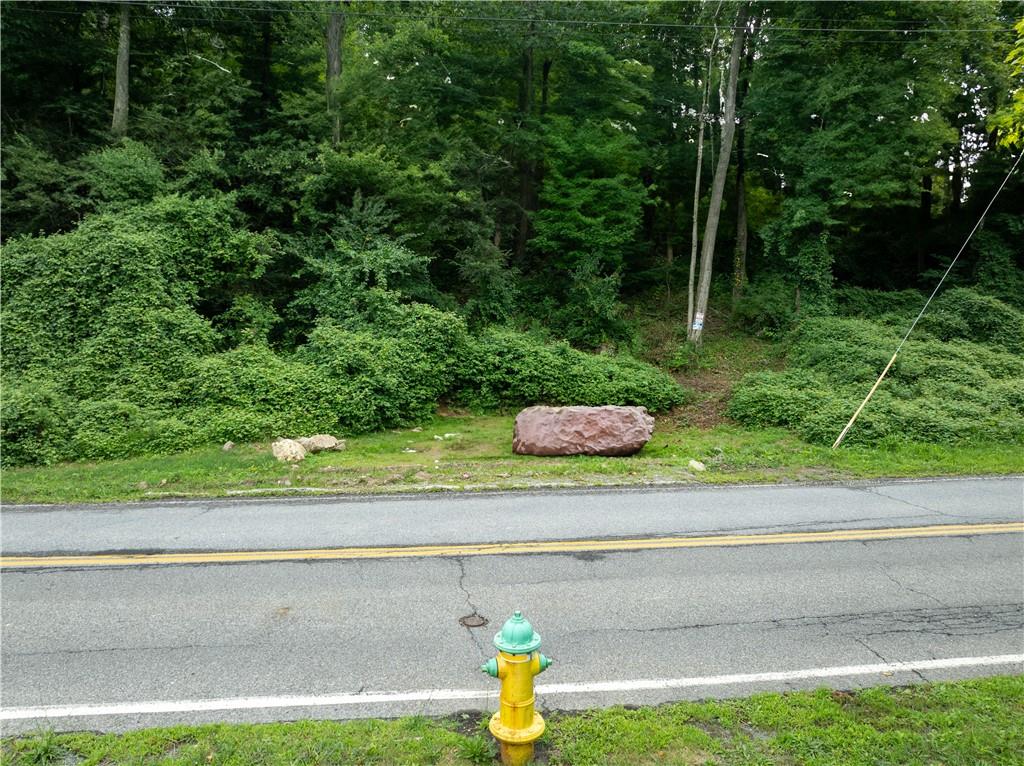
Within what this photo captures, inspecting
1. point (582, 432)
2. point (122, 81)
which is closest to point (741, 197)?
point (582, 432)

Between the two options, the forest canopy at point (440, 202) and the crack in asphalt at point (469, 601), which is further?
the forest canopy at point (440, 202)

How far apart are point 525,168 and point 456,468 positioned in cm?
1462

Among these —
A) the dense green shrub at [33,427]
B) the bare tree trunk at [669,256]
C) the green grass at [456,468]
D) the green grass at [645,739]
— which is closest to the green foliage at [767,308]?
the bare tree trunk at [669,256]

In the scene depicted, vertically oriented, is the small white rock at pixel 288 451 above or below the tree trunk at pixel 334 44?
below

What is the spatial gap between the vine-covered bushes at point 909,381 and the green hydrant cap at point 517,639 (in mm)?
11311

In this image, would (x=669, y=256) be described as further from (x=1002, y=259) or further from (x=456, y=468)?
(x=456, y=468)

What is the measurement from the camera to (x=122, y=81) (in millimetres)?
16766

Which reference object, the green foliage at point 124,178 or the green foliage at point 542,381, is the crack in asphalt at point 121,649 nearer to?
the green foliage at point 542,381

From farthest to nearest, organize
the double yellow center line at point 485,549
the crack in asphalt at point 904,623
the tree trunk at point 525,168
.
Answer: the tree trunk at point 525,168 → the double yellow center line at point 485,549 → the crack in asphalt at point 904,623

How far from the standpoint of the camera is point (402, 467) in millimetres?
11117

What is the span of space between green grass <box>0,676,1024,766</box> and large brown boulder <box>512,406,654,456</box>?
830cm

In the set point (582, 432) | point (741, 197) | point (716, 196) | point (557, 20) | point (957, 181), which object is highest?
point (557, 20)

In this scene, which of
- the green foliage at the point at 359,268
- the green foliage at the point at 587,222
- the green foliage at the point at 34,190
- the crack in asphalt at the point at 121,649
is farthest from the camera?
the green foliage at the point at 587,222

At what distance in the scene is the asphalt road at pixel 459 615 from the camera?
4.41 meters
